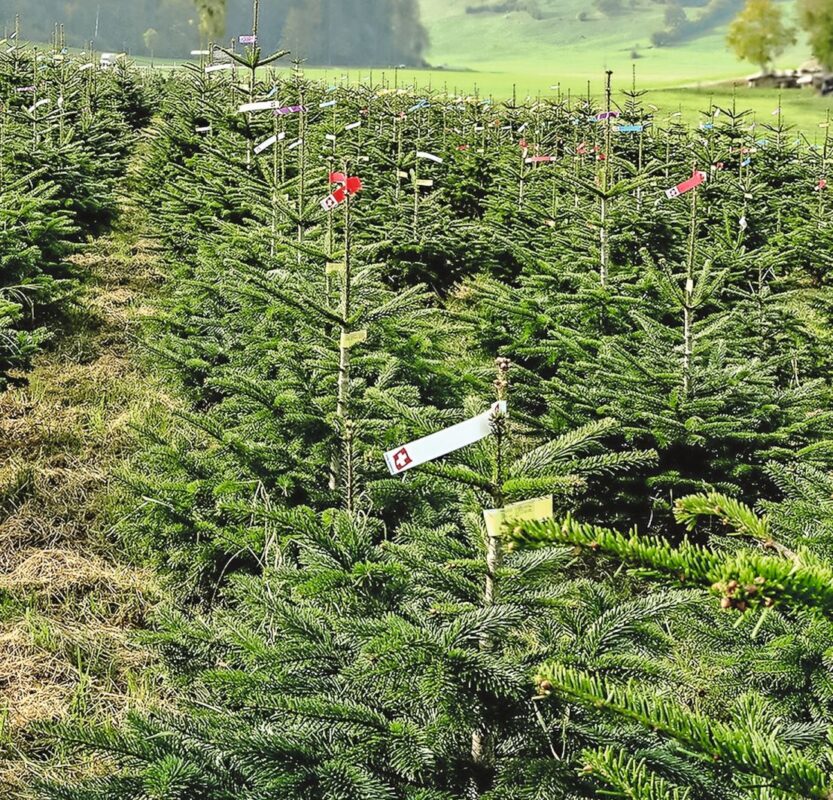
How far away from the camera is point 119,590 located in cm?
388

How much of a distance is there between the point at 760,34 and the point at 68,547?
12.1ft

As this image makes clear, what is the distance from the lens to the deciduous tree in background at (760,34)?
A: 1.68 m

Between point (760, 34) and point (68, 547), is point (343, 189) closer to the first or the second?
point (68, 547)

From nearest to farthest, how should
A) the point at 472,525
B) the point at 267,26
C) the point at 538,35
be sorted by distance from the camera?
the point at 472,525 → the point at 267,26 → the point at 538,35

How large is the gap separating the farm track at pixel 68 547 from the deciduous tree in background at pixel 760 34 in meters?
2.28

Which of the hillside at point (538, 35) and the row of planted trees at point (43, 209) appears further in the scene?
the hillside at point (538, 35)

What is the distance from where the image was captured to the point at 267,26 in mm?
99938

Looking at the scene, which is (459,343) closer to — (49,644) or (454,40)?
(49,644)

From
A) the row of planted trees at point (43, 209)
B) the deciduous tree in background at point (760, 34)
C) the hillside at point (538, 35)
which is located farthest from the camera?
the hillside at point (538, 35)

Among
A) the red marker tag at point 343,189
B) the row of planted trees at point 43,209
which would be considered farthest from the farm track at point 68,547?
the red marker tag at point 343,189

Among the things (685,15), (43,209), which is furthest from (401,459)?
(685,15)

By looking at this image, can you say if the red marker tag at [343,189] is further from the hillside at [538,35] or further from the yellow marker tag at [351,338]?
the hillside at [538,35]

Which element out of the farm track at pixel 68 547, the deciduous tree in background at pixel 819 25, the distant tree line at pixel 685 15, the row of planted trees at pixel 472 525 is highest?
the distant tree line at pixel 685 15

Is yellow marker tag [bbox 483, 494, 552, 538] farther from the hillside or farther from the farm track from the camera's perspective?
the hillside
